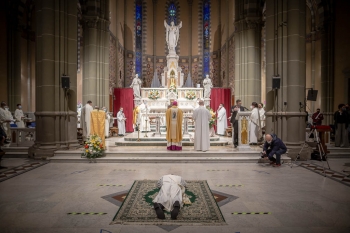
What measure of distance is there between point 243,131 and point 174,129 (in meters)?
2.27

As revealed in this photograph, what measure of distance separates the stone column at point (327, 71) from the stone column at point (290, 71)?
6.10 m

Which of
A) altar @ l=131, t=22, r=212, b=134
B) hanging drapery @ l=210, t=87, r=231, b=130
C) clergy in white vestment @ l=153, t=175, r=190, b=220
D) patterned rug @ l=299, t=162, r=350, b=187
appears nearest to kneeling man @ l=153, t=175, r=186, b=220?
clergy in white vestment @ l=153, t=175, r=190, b=220

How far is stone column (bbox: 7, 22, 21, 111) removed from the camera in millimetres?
13578

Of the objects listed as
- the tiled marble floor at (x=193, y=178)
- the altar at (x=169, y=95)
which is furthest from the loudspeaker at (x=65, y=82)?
the altar at (x=169, y=95)

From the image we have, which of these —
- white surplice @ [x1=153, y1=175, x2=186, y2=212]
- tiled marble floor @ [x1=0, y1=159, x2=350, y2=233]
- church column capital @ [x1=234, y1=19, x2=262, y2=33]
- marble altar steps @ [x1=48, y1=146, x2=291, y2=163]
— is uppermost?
church column capital @ [x1=234, y1=19, x2=262, y2=33]

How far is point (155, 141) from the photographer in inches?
404

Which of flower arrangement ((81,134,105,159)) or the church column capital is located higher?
the church column capital

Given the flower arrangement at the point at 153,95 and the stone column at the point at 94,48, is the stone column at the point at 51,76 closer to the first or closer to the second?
the stone column at the point at 94,48

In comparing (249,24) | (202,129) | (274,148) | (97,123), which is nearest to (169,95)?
(249,24)

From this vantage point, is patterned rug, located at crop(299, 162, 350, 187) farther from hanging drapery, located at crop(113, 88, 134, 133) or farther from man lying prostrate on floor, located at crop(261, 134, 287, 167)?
hanging drapery, located at crop(113, 88, 134, 133)

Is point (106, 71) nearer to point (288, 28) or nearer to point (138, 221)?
point (288, 28)

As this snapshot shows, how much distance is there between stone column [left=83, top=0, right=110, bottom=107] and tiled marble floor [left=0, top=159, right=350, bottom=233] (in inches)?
267

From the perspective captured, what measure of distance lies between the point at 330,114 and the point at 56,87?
1256cm

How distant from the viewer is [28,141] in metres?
10.0
